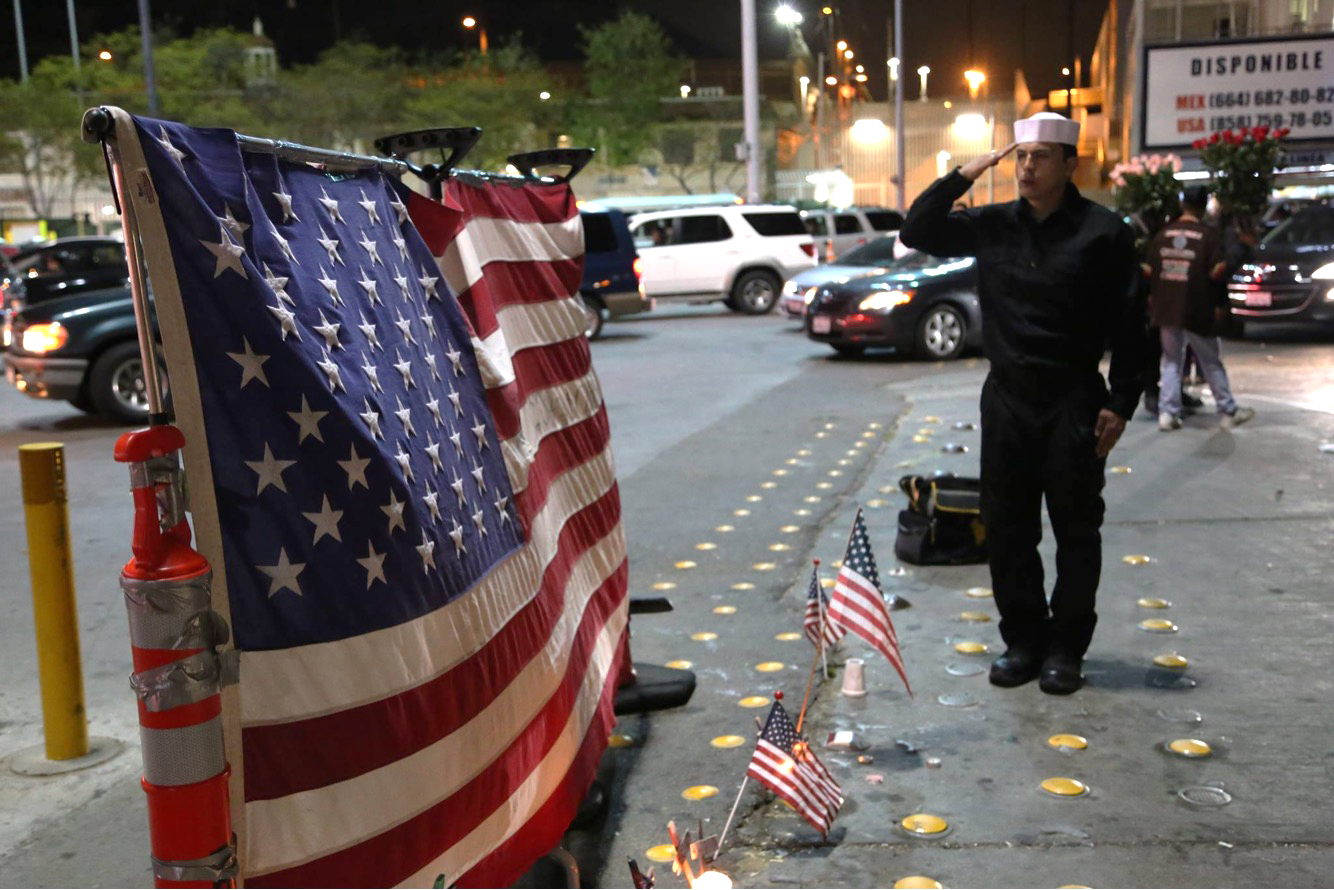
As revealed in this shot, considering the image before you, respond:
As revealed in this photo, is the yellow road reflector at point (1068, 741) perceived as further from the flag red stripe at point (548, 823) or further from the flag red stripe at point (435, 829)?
the flag red stripe at point (435, 829)

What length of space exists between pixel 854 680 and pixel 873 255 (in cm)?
1400

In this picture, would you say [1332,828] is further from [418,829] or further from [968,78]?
[968,78]

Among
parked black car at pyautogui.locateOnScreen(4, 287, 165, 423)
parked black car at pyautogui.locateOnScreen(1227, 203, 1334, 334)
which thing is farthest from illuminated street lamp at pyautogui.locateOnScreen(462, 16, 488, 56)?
parked black car at pyautogui.locateOnScreen(4, 287, 165, 423)

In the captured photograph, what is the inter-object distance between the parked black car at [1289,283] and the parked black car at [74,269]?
575 inches

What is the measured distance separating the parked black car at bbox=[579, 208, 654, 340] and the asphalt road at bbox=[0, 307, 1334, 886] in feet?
14.9

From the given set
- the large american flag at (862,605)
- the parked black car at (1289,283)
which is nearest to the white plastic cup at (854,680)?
the large american flag at (862,605)

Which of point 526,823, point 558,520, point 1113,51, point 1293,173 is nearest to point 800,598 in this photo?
point 558,520

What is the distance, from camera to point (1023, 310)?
466 cm

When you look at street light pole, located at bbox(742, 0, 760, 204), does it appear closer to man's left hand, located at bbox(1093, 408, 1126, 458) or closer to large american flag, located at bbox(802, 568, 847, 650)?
man's left hand, located at bbox(1093, 408, 1126, 458)

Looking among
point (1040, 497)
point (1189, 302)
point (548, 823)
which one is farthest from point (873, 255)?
point (548, 823)

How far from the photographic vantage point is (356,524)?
7.70ft

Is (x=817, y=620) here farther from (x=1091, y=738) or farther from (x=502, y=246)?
(x=502, y=246)

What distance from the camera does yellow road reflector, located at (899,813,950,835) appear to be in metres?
3.70

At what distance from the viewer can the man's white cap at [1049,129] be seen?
454 centimetres
